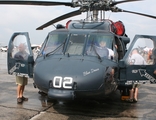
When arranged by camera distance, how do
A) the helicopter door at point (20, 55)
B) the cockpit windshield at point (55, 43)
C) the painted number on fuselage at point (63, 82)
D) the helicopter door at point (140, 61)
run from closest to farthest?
1. the painted number on fuselage at point (63, 82)
2. the helicopter door at point (140, 61)
3. the cockpit windshield at point (55, 43)
4. the helicopter door at point (20, 55)

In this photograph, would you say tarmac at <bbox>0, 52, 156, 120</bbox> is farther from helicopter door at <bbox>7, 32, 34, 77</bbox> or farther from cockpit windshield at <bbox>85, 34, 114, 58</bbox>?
cockpit windshield at <bbox>85, 34, 114, 58</bbox>

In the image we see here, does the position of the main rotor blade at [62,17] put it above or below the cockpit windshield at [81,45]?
above

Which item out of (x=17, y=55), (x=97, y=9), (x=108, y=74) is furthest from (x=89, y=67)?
(x=97, y=9)

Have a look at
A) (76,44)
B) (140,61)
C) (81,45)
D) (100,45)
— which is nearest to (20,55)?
(76,44)

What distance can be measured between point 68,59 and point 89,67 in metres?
0.59

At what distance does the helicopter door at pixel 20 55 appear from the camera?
6285 millimetres

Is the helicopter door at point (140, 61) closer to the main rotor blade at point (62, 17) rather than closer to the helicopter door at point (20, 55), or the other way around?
the helicopter door at point (20, 55)

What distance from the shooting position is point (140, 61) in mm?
5844

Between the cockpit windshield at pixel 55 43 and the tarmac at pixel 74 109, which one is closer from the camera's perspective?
the tarmac at pixel 74 109

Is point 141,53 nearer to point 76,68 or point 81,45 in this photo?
point 81,45

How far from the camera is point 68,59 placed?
216 inches

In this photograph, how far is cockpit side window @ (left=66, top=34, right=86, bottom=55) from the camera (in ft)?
19.4

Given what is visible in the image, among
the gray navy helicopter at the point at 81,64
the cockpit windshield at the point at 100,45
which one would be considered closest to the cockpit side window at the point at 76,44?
the gray navy helicopter at the point at 81,64

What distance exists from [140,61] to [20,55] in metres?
3.05
